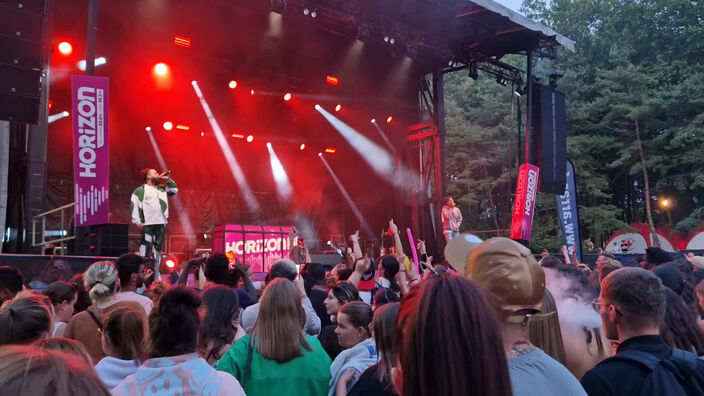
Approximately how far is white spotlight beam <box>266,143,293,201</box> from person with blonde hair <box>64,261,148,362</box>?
727 inches

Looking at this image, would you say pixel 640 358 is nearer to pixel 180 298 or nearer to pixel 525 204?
pixel 180 298

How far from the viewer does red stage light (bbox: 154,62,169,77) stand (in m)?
17.0

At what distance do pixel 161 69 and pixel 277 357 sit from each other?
15.7 m

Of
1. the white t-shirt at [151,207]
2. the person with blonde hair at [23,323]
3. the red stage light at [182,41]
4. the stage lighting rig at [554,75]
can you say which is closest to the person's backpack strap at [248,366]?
the person with blonde hair at [23,323]

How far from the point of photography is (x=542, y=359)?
171 centimetres

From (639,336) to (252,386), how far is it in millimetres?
1721

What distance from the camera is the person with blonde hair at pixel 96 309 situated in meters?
3.51

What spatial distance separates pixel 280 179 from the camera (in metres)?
22.5

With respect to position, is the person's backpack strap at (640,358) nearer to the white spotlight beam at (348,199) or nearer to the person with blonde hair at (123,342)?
the person with blonde hair at (123,342)

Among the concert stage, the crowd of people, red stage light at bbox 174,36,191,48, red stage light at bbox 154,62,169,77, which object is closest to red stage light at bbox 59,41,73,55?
the concert stage

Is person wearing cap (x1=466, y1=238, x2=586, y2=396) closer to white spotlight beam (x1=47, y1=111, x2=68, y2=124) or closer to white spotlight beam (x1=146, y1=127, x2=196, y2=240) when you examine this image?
white spotlight beam (x1=47, y1=111, x2=68, y2=124)

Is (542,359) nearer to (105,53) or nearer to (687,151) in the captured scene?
(105,53)

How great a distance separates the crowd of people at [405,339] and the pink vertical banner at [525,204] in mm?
10257

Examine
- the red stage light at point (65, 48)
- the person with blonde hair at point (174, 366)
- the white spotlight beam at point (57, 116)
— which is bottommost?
the person with blonde hair at point (174, 366)
